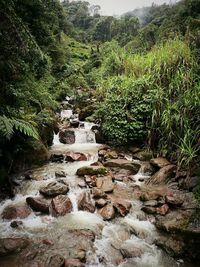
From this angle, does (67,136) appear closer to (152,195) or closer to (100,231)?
(152,195)

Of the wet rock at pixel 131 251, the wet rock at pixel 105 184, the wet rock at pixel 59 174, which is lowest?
the wet rock at pixel 131 251

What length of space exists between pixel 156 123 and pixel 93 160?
1.89 meters

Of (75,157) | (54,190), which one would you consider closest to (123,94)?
(75,157)

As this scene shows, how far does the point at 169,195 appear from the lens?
546cm

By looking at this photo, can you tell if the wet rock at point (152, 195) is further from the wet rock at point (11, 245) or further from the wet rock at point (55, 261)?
the wet rock at point (11, 245)

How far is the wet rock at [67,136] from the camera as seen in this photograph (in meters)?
9.30

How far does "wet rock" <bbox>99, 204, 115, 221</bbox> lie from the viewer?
197 inches

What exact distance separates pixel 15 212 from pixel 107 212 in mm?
1592

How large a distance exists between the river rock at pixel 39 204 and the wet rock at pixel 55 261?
122 cm

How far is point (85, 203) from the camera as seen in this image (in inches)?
209

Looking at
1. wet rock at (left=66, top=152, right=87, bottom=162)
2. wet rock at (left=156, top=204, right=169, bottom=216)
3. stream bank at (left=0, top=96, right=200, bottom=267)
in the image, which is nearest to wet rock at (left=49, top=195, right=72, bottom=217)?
stream bank at (left=0, top=96, right=200, bottom=267)

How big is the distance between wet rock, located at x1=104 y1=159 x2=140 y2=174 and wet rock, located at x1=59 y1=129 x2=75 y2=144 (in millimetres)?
2510

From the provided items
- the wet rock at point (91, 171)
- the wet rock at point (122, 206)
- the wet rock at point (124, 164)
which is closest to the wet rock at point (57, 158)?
the wet rock at point (91, 171)

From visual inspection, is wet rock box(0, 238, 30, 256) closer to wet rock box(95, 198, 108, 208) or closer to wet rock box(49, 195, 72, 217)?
wet rock box(49, 195, 72, 217)
